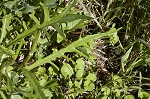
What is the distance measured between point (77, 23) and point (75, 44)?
0.42 feet

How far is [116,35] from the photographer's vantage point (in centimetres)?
229

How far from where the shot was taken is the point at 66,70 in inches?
84.4

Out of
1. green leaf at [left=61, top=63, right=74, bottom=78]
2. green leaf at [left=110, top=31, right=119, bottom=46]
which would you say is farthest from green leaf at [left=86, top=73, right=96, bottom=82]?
green leaf at [left=110, top=31, right=119, bottom=46]

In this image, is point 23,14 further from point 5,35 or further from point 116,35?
point 116,35

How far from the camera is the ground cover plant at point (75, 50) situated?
1962 mm

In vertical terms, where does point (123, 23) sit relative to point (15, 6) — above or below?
below

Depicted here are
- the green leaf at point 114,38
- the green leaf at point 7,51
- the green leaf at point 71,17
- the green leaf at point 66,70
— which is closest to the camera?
the green leaf at point 71,17

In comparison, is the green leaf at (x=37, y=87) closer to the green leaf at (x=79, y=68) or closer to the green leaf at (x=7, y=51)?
the green leaf at (x=7, y=51)

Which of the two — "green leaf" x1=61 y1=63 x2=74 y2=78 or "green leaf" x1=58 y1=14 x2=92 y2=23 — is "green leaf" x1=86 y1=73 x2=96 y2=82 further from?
"green leaf" x1=58 y1=14 x2=92 y2=23

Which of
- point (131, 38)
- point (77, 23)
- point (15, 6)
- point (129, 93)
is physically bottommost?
point (129, 93)

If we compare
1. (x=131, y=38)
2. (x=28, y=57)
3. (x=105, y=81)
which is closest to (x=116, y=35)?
(x=131, y=38)

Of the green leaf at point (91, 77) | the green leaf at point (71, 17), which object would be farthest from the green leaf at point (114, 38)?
the green leaf at point (71, 17)

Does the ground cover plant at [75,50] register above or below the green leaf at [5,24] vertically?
below

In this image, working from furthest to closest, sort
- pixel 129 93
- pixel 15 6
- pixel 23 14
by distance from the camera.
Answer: pixel 129 93 < pixel 23 14 < pixel 15 6
